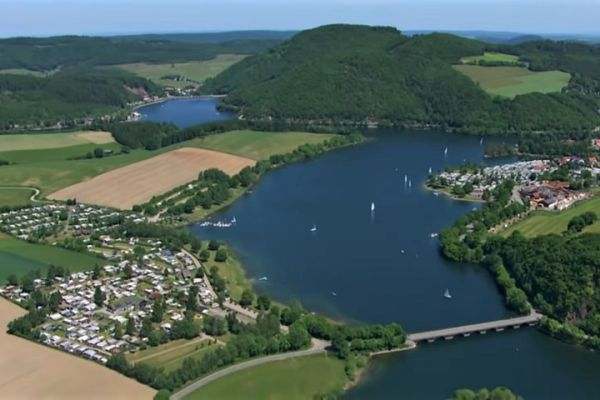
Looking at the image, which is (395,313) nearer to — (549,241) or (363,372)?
(363,372)

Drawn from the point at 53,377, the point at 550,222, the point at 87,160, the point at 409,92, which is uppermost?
the point at 409,92

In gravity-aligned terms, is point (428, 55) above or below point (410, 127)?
above

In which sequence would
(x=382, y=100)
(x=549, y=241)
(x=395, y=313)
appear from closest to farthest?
1. (x=395, y=313)
2. (x=549, y=241)
3. (x=382, y=100)

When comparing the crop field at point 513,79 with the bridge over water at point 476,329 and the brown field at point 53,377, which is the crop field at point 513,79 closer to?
the bridge over water at point 476,329

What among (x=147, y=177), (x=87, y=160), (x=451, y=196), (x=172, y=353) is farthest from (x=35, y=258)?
(x=451, y=196)

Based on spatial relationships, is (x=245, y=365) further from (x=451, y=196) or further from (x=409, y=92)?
(x=409, y=92)

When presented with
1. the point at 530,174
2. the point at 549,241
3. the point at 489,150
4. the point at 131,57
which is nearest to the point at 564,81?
the point at 489,150

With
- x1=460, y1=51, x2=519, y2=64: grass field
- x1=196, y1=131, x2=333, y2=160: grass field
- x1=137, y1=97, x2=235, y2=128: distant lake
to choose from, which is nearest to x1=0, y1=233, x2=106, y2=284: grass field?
x1=196, y1=131, x2=333, y2=160: grass field

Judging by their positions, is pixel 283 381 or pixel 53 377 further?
pixel 283 381
